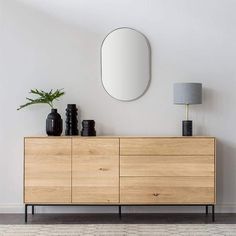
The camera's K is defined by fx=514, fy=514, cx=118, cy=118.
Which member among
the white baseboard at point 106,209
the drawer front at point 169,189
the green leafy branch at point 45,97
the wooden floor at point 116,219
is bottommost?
the wooden floor at point 116,219

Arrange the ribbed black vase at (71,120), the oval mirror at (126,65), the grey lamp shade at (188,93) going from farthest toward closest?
the oval mirror at (126,65), the ribbed black vase at (71,120), the grey lamp shade at (188,93)

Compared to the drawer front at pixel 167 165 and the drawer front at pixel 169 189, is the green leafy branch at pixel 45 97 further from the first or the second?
the drawer front at pixel 169 189

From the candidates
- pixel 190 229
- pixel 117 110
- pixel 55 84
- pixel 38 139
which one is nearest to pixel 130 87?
pixel 117 110

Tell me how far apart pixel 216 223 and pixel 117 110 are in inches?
65.3

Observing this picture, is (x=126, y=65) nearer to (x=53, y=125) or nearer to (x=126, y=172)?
(x=53, y=125)

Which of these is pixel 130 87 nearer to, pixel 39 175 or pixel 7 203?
pixel 39 175

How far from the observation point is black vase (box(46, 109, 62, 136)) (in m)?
5.59

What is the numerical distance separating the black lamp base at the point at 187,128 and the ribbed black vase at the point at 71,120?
120 centimetres

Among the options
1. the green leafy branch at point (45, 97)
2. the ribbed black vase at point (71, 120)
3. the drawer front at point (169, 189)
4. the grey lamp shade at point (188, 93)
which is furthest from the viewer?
the ribbed black vase at point (71, 120)

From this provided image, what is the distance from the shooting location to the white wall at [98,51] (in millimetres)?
5863

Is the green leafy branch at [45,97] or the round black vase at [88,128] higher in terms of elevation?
the green leafy branch at [45,97]

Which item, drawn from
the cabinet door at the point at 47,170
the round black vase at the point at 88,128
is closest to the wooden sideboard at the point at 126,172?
the cabinet door at the point at 47,170

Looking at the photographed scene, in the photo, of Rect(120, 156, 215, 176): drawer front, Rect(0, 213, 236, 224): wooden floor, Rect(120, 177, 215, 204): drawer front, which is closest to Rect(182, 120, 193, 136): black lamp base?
Rect(120, 156, 215, 176): drawer front

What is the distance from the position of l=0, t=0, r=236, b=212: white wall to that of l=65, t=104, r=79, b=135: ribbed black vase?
0.16 metres
